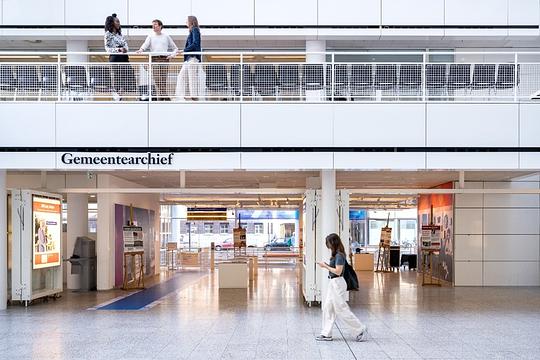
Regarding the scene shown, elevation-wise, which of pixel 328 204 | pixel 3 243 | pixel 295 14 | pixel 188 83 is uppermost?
pixel 295 14

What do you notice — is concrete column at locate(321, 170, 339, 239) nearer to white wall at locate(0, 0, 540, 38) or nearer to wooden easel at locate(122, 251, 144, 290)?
white wall at locate(0, 0, 540, 38)

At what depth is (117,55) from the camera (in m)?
15.1

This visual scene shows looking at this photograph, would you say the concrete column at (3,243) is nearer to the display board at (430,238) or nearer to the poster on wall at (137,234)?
the poster on wall at (137,234)

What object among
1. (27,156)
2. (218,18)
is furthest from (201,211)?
(27,156)

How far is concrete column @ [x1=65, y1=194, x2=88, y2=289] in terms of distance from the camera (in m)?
19.9

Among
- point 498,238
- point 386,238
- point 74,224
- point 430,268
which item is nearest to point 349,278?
point 74,224

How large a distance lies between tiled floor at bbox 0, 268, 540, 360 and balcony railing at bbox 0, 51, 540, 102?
4.53 m

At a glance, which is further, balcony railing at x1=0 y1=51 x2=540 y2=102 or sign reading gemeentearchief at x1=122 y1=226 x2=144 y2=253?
sign reading gemeentearchief at x1=122 y1=226 x2=144 y2=253

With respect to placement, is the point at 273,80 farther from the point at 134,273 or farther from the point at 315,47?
the point at 134,273

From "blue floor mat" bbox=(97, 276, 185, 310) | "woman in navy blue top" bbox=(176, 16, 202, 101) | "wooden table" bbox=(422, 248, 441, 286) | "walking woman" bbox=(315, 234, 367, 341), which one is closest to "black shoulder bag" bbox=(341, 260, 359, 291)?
"walking woman" bbox=(315, 234, 367, 341)

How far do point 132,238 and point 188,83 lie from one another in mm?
6859

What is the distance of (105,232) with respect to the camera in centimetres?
1995

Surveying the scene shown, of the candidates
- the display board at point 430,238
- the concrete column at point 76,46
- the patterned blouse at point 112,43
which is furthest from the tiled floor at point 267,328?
the concrete column at point 76,46

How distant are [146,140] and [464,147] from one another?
6579 mm
